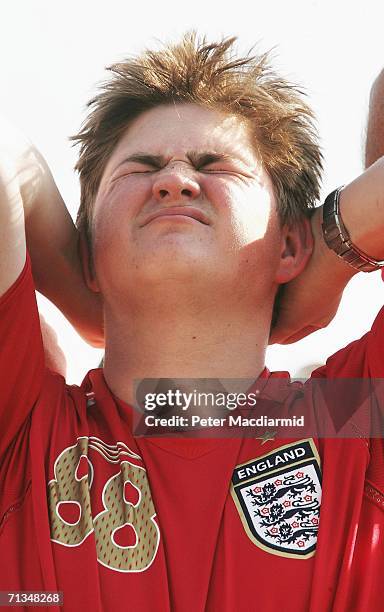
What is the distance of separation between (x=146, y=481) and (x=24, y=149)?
0.88m

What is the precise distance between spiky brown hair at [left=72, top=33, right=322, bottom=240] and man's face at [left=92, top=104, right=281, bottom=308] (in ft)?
0.19

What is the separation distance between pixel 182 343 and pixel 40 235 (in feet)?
1.53

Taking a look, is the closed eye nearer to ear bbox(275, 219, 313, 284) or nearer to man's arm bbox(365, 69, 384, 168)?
ear bbox(275, 219, 313, 284)

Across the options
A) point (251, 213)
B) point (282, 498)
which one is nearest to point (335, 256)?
point (251, 213)

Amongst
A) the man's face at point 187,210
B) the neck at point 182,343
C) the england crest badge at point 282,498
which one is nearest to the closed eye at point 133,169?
the man's face at point 187,210

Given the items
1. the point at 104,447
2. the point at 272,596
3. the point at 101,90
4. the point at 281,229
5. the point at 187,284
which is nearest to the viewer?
the point at 272,596

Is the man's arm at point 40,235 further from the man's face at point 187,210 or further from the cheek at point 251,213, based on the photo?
the cheek at point 251,213

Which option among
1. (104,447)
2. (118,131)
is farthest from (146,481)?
(118,131)

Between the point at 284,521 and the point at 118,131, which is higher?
the point at 118,131

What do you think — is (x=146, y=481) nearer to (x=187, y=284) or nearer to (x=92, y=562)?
(x=92, y=562)

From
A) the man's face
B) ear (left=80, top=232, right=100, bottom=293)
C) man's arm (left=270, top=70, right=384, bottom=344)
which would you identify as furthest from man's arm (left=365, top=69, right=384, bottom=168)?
ear (left=80, top=232, right=100, bottom=293)

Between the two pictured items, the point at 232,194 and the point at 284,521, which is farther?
the point at 232,194

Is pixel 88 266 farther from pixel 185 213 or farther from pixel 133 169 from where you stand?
pixel 185 213

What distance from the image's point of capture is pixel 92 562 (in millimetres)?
1770
